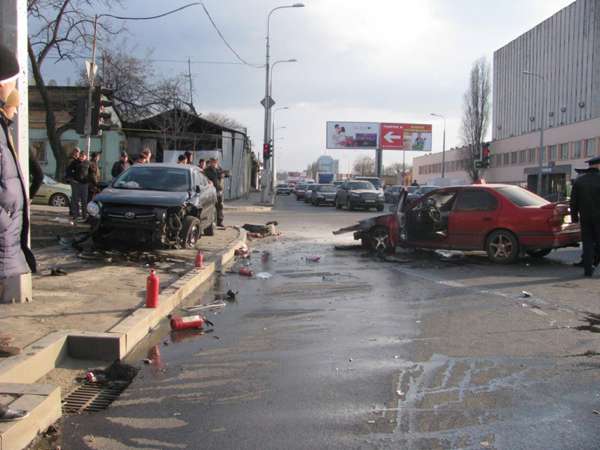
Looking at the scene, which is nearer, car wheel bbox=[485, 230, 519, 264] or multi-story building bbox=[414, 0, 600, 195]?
car wheel bbox=[485, 230, 519, 264]

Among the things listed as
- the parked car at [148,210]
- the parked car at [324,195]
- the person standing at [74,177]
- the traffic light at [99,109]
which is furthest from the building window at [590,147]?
the parked car at [148,210]

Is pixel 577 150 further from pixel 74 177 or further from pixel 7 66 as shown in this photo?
pixel 7 66

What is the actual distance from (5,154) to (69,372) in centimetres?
212

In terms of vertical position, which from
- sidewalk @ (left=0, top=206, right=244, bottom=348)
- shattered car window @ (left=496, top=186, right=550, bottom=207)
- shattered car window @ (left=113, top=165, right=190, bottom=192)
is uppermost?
shattered car window @ (left=113, top=165, right=190, bottom=192)

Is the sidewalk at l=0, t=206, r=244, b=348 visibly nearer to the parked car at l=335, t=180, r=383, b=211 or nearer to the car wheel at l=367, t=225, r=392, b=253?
the car wheel at l=367, t=225, r=392, b=253

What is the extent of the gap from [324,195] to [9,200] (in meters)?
36.1

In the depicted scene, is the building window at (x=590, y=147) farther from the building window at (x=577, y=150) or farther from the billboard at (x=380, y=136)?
the billboard at (x=380, y=136)

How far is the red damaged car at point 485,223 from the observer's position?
430 inches

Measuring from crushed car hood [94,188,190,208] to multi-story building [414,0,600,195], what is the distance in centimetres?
3910

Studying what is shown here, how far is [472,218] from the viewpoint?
1157 centimetres

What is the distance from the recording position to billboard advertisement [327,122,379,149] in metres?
73.2

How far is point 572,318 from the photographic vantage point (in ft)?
22.3

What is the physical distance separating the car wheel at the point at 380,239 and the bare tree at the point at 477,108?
190 ft

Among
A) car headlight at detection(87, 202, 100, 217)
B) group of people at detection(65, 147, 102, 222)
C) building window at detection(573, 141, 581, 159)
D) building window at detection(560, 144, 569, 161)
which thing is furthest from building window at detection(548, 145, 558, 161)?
car headlight at detection(87, 202, 100, 217)
